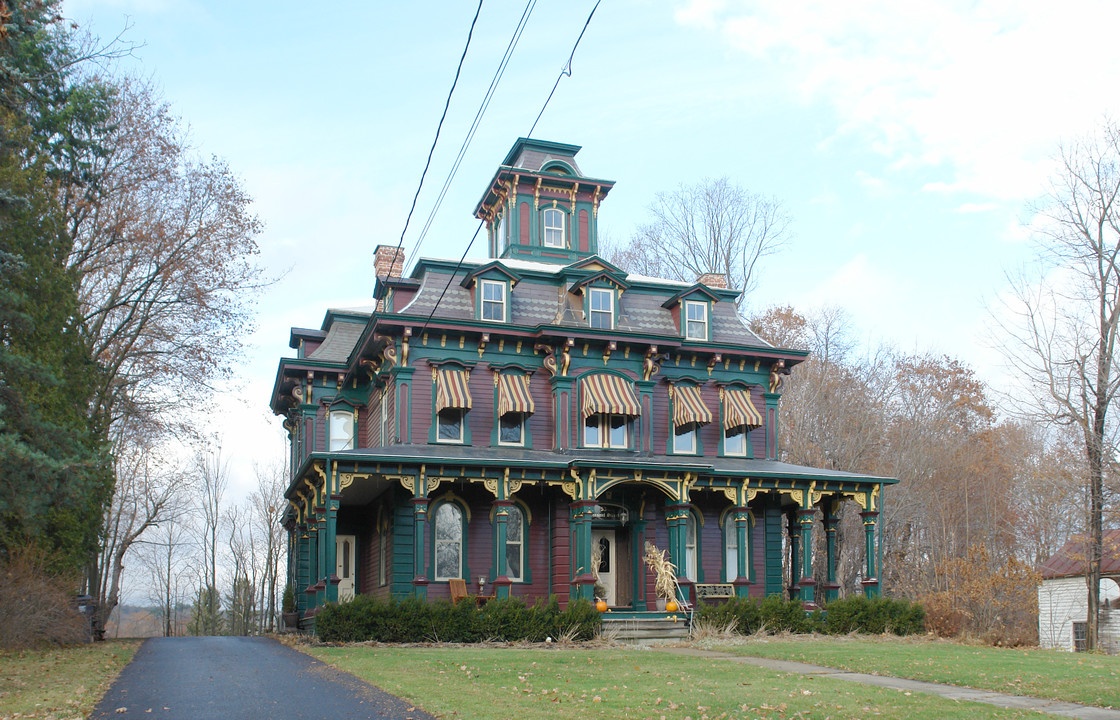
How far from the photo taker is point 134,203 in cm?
2919

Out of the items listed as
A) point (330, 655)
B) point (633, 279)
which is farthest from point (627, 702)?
point (633, 279)

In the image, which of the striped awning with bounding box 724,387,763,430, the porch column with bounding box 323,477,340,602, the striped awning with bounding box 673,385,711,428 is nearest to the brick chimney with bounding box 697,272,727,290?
the striped awning with bounding box 724,387,763,430

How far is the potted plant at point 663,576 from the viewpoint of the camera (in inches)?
990

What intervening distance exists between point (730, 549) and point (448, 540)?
26.8 feet

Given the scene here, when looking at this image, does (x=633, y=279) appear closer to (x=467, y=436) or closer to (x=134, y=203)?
(x=467, y=436)

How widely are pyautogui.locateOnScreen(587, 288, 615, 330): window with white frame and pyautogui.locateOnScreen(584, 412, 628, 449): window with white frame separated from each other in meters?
2.55

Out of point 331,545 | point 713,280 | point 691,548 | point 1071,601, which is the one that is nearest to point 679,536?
point 691,548

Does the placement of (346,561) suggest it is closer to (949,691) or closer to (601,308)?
(601,308)

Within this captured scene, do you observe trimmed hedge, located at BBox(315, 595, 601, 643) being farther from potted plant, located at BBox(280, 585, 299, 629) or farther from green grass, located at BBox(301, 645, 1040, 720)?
potted plant, located at BBox(280, 585, 299, 629)

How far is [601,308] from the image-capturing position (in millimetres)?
28938

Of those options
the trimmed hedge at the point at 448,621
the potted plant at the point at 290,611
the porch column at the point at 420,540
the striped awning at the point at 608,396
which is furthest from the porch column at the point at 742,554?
the potted plant at the point at 290,611

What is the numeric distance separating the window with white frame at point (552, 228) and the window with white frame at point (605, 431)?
24.3 ft

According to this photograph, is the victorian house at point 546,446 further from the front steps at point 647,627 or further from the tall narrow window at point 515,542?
the front steps at point 647,627

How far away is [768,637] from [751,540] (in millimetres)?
5623
